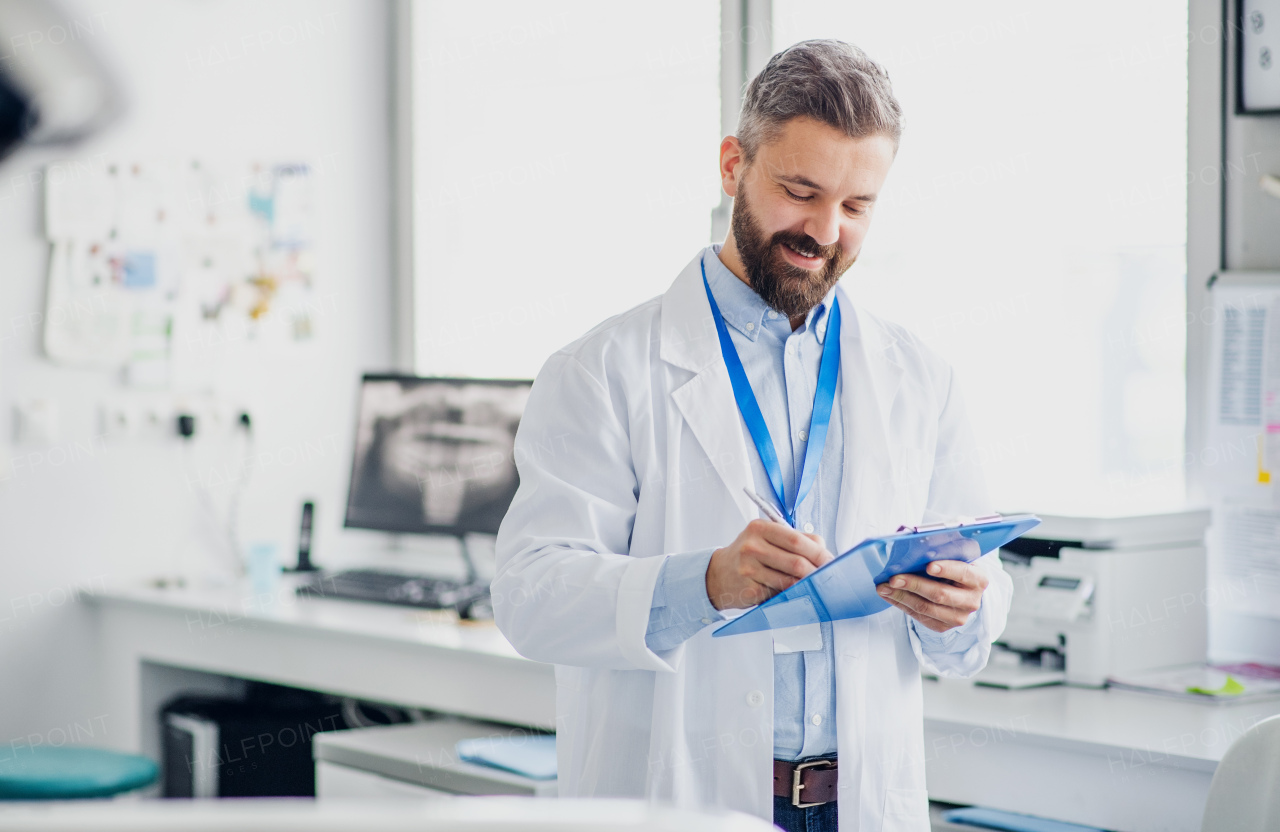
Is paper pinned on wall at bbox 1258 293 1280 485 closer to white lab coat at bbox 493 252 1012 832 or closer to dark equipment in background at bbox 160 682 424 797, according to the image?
white lab coat at bbox 493 252 1012 832

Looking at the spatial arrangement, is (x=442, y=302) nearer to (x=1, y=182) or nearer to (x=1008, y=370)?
(x=1, y=182)

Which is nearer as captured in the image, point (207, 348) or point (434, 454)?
point (434, 454)

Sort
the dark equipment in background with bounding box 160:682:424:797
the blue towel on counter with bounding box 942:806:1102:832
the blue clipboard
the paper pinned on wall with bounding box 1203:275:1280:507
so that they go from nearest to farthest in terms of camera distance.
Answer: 1. the blue clipboard
2. the blue towel on counter with bounding box 942:806:1102:832
3. the paper pinned on wall with bounding box 1203:275:1280:507
4. the dark equipment in background with bounding box 160:682:424:797

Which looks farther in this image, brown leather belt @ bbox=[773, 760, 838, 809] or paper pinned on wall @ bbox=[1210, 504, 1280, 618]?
paper pinned on wall @ bbox=[1210, 504, 1280, 618]

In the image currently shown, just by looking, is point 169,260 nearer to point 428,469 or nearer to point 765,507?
point 428,469

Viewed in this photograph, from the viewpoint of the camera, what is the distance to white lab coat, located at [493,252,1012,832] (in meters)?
1.34

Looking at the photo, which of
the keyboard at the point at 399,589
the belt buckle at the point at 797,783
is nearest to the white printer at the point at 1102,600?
the belt buckle at the point at 797,783

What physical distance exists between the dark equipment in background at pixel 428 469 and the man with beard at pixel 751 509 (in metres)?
1.41

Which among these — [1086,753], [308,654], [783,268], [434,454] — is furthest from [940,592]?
[434,454]

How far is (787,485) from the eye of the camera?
1.43 m

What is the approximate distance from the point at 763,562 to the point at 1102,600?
1176 mm

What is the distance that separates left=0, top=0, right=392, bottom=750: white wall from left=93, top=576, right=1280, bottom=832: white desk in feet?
0.52

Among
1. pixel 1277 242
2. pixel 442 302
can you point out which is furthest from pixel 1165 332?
pixel 442 302

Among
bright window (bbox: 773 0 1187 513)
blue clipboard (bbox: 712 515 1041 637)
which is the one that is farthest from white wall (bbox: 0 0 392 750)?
blue clipboard (bbox: 712 515 1041 637)
